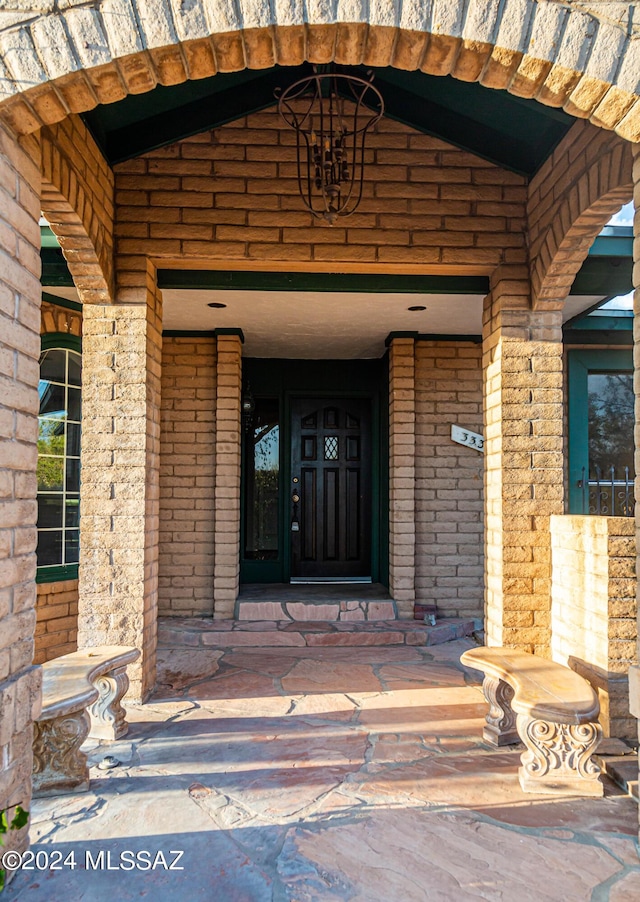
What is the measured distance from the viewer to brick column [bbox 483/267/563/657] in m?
4.22

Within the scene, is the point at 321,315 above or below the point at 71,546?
above

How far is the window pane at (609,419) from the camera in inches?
276

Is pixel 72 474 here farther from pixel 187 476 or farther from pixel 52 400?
pixel 187 476

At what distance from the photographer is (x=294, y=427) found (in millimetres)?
7996

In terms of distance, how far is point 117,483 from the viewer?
4270mm

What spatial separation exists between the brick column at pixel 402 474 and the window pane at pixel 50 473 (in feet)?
10.2

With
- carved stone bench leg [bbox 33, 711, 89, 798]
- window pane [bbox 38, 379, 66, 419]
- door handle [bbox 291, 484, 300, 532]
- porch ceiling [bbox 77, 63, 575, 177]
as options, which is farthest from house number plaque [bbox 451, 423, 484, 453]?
carved stone bench leg [bbox 33, 711, 89, 798]

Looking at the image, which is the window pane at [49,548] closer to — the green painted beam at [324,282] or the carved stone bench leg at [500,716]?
the green painted beam at [324,282]

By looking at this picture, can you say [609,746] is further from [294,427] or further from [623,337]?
[294,427]

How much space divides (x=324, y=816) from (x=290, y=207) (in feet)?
11.5

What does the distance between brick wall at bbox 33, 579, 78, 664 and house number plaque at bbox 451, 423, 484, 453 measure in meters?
3.85

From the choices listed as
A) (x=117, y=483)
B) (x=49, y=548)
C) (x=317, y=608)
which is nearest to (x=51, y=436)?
(x=49, y=548)

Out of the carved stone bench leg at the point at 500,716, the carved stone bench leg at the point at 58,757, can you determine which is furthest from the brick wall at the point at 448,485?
the carved stone bench leg at the point at 58,757

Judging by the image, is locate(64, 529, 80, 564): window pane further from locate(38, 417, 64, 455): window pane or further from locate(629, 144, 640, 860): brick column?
locate(629, 144, 640, 860): brick column
